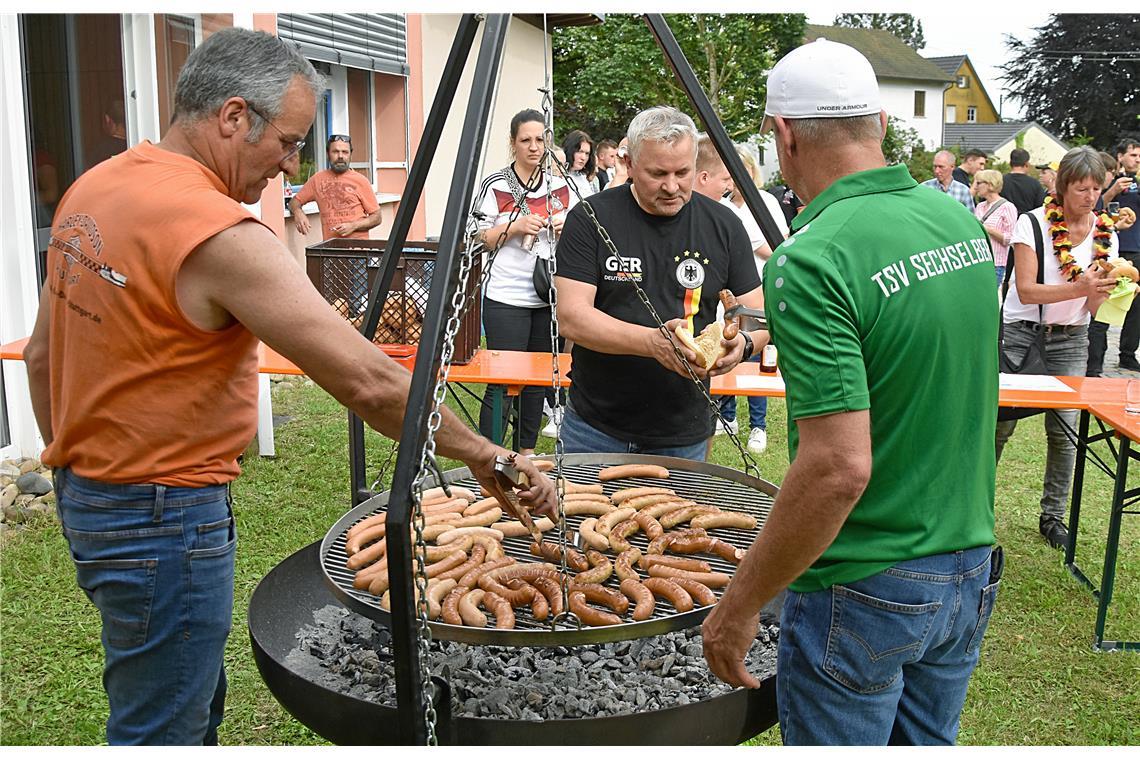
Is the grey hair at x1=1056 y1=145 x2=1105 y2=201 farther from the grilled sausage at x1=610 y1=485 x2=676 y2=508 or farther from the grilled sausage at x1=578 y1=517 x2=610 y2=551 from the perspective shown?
the grilled sausage at x1=578 y1=517 x2=610 y2=551

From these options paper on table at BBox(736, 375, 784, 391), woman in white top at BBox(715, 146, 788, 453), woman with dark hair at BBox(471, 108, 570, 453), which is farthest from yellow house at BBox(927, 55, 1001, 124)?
paper on table at BBox(736, 375, 784, 391)

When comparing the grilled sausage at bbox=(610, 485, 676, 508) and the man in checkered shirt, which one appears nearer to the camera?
the grilled sausage at bbox=(610, 485, 676, 508)

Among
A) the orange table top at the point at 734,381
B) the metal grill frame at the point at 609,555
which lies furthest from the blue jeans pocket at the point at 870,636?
the orange table top at the point at 734,381

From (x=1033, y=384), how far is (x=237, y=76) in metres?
4.52

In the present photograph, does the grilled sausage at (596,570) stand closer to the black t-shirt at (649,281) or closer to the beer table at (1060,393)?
the black t-shirt at (649,281)

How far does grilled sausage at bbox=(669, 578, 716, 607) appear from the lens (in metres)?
2.67

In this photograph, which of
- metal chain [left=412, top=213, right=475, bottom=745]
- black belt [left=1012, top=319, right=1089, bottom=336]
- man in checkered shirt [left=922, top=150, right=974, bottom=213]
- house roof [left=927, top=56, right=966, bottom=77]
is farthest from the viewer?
house roof [left=927, top=56, right=966, bottom=77]

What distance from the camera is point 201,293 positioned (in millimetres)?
2178

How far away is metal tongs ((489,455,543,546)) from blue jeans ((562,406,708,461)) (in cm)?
132

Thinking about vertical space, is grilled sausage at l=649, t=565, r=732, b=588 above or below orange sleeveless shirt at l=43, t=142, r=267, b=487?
below

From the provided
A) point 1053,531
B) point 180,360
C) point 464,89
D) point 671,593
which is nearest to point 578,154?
point 464,89

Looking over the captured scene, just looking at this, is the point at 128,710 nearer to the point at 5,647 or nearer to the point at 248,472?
the point at 5,647

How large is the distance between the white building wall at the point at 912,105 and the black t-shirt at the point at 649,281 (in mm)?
61317

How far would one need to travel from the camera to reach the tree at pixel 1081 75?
4247 cm
